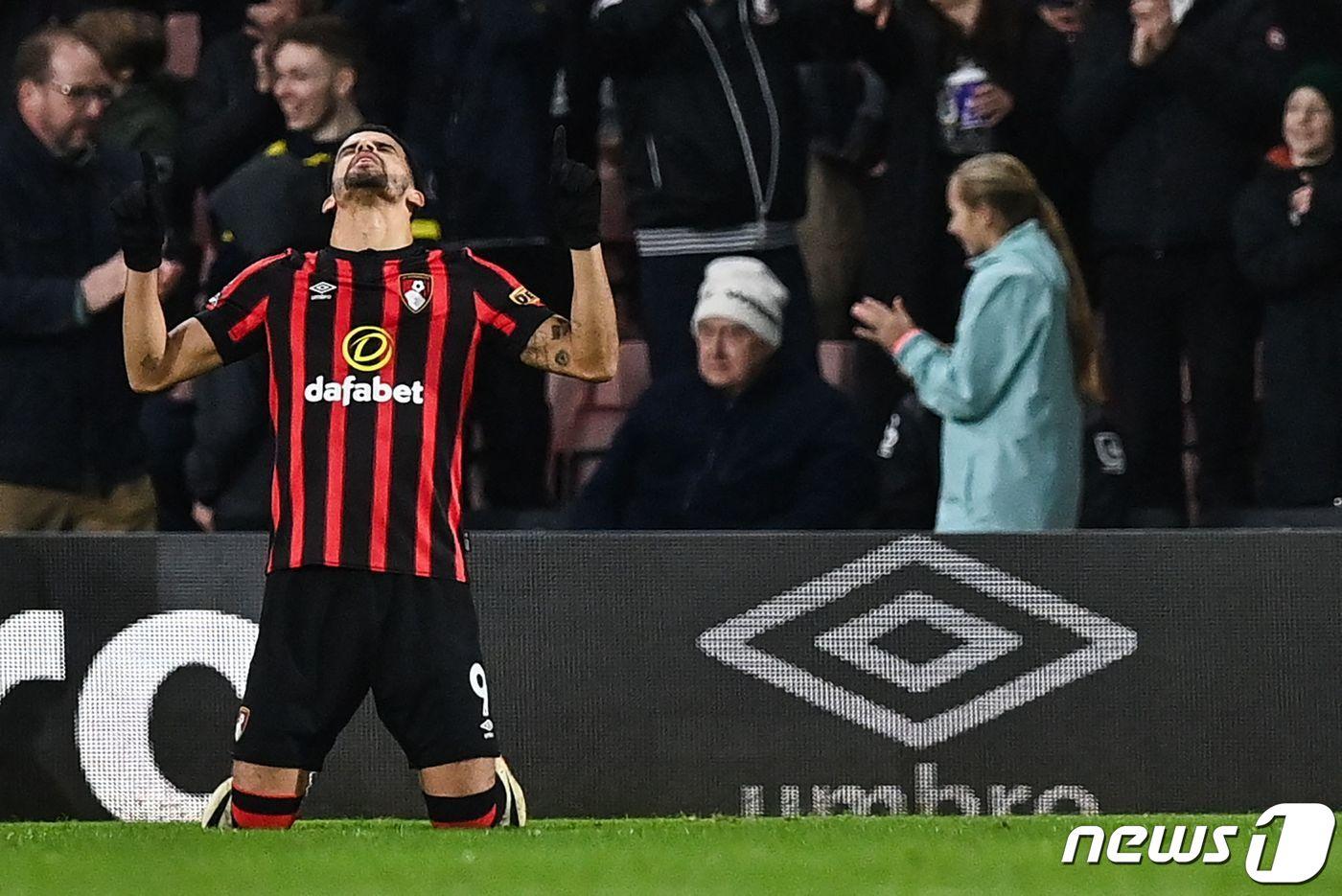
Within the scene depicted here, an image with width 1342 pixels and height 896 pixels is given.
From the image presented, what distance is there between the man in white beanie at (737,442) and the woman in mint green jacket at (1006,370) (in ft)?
0.87

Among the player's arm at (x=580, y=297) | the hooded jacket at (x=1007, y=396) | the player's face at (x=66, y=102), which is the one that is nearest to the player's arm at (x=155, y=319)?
the player's arm at (x=580, y=297)

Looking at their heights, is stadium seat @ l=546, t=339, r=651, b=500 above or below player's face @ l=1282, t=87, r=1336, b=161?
below

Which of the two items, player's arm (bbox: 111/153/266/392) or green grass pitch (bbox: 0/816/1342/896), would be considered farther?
player's arm (bbox: 111/153/266/392)

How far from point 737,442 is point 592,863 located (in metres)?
1.96

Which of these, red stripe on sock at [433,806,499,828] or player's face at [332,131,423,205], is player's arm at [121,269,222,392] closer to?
player's face at [332,131,423,205]

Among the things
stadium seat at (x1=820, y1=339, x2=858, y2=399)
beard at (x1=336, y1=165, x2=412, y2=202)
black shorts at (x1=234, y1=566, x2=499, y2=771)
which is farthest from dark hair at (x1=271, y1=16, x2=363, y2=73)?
black shorts at (x1=234, y1=566, x2=499, y2=771)

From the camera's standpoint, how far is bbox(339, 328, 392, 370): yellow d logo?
4.71 m

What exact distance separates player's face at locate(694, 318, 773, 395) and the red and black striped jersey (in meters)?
1.52

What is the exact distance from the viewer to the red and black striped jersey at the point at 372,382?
4.64 metres

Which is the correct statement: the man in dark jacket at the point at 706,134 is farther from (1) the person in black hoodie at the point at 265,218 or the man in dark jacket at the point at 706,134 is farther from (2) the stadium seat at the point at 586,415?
(1) the person in black hoodie at the point at 265,218

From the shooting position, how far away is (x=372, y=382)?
470 cm

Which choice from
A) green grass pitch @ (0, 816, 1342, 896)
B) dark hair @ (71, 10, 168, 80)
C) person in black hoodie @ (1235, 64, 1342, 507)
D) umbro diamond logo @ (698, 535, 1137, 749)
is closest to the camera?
green grass pitch @ (0, 816, 1342, 896)

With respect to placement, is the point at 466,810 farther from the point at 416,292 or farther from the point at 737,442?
the point at 737,442

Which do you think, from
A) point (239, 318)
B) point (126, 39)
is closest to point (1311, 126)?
point (239, 318)
